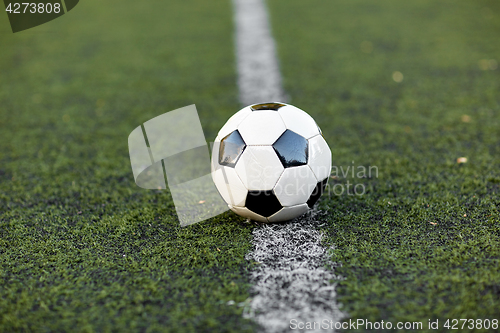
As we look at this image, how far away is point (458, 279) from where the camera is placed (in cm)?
216

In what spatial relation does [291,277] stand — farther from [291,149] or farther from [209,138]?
[209,138]

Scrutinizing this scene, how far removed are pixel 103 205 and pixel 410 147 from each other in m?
2.70

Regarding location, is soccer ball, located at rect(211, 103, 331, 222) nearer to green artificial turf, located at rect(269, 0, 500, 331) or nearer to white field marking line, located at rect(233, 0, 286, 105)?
green artificial turf, located at rect(269, 0, 500, 331)

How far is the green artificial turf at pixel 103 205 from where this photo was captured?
2.09m

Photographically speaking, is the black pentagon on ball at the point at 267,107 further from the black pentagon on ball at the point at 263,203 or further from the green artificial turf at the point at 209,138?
the green artificial turf at the point at 209,138

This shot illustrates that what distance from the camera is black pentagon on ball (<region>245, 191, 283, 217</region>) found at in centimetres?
249

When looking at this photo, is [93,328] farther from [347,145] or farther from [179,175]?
[347,145]

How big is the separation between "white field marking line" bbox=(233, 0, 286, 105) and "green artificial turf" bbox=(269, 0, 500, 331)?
0.62 feet

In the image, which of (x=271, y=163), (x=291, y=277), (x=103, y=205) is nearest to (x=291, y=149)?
(x=271, y=163)

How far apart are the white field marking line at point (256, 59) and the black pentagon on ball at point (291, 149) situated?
7.45 feet

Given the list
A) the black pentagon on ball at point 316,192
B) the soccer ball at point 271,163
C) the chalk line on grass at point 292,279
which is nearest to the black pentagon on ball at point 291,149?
the soccer ball at point 271,163

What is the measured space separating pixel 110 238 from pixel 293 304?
1303 mm

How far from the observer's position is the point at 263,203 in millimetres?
2518

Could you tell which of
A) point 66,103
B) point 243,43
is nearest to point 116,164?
point 66,103
